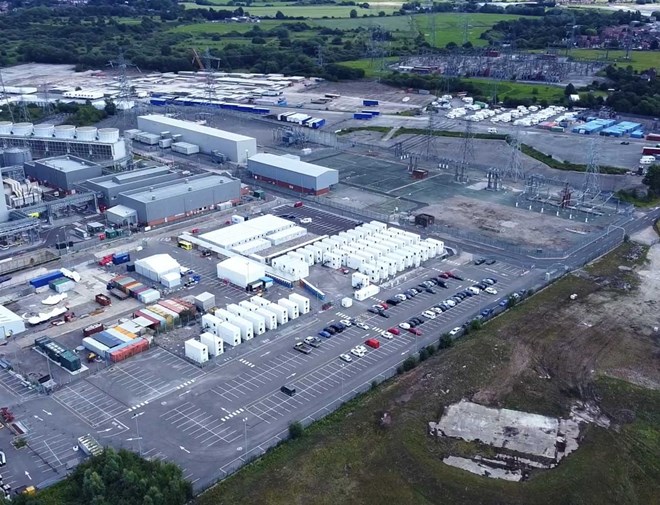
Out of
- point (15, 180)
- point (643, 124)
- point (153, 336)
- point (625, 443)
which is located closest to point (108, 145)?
point (15, 180)

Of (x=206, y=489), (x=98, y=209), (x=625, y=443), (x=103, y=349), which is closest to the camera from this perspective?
(x=206, y=489)

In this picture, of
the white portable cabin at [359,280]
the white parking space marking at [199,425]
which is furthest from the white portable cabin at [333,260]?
the white parking space marking at [199,425]

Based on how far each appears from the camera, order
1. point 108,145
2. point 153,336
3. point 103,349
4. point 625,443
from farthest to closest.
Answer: point 108,145 < point 153,336 < point 103,349 < point 625,443

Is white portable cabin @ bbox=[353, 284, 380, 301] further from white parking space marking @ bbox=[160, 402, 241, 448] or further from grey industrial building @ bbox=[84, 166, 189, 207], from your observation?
grey industrial building @ bbox=[84, 166, 189, 207]

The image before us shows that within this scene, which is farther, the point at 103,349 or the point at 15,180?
the point at 15,180

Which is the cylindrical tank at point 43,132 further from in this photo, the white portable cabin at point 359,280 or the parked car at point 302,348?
the parked car at point 302,348

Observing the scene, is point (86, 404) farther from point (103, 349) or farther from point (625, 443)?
point (625, 443)
